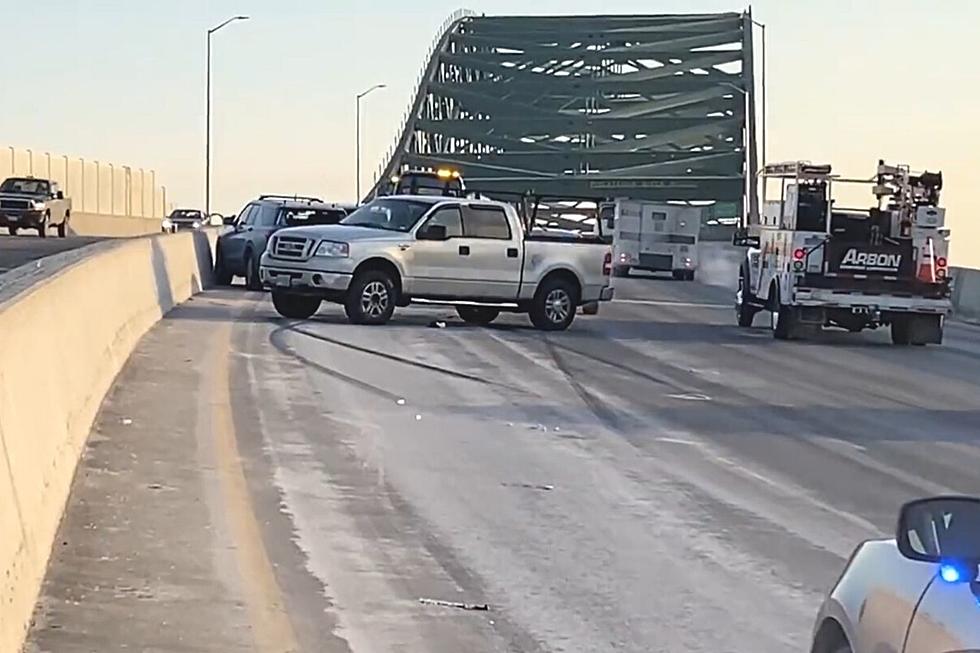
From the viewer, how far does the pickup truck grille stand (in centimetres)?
2712

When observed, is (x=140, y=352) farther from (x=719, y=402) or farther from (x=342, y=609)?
(x=342, y=609)

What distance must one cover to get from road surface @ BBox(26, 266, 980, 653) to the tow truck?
4.75 metres

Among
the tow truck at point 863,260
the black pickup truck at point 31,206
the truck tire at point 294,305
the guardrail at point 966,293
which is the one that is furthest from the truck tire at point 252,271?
the black pickup truck at point 31,206

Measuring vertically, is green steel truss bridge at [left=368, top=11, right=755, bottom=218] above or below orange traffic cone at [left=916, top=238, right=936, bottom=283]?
above

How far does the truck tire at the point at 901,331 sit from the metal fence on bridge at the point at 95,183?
53645 millimetres

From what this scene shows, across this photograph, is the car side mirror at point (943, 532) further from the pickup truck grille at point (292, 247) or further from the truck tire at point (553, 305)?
the truck tire at point (553, 305)

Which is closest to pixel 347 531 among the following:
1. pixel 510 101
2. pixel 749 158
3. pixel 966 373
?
pixel 966 373

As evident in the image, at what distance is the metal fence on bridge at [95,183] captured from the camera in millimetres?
82750

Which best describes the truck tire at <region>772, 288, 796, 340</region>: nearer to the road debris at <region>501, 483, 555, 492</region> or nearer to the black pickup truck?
the road debris at <region>501, 483, 555, 492</region>

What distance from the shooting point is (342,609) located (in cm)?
902

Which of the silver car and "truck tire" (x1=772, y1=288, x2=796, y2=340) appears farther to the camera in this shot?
"truck tire" (x1=772, y1=288, x2=796, y2=340)

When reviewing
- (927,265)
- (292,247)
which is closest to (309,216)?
(292,247)

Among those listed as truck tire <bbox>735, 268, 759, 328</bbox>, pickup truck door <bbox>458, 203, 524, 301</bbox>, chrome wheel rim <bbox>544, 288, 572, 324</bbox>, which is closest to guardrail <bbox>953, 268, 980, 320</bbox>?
truck tire <bbox>735, 268, 759, 328</bbox>

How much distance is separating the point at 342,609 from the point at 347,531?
199 centimetres
